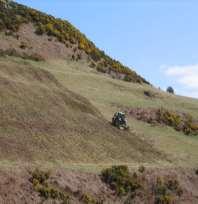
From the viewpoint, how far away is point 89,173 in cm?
3139

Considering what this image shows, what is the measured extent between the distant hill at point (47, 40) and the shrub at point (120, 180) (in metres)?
26.6

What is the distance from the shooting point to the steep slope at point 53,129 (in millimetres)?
32719

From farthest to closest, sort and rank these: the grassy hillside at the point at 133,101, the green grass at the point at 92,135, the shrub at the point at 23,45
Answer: the shrub at the point at 23,45, the grassy hillside at the point at 133,101, the green grass at the point at 92,135

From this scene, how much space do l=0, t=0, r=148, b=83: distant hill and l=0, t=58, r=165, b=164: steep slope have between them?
13913 mm

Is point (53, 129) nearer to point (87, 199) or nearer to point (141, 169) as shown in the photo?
point (141, 169)

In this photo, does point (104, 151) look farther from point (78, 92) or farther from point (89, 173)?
point (78, 92)

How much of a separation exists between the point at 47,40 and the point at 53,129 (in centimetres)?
3036

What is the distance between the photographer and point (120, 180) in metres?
32.3

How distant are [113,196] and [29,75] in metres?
19.0

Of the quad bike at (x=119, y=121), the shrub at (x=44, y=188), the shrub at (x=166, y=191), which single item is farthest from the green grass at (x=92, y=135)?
the shrub at (x=166, y=191)

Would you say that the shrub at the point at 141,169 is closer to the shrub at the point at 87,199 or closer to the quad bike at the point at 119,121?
the shrub at the point at 87,199

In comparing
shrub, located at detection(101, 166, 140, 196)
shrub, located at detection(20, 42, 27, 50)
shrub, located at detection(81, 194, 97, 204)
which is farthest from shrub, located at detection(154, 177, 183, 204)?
shrub, located at detection(20, 42, 27, 50)

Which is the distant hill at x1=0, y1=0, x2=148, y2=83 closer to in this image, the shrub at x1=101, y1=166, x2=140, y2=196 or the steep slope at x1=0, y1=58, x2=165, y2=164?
the steep slope at x1=0, y1=58, x2=165, y2=164

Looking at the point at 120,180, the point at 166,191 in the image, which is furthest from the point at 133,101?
the point at 120,180
